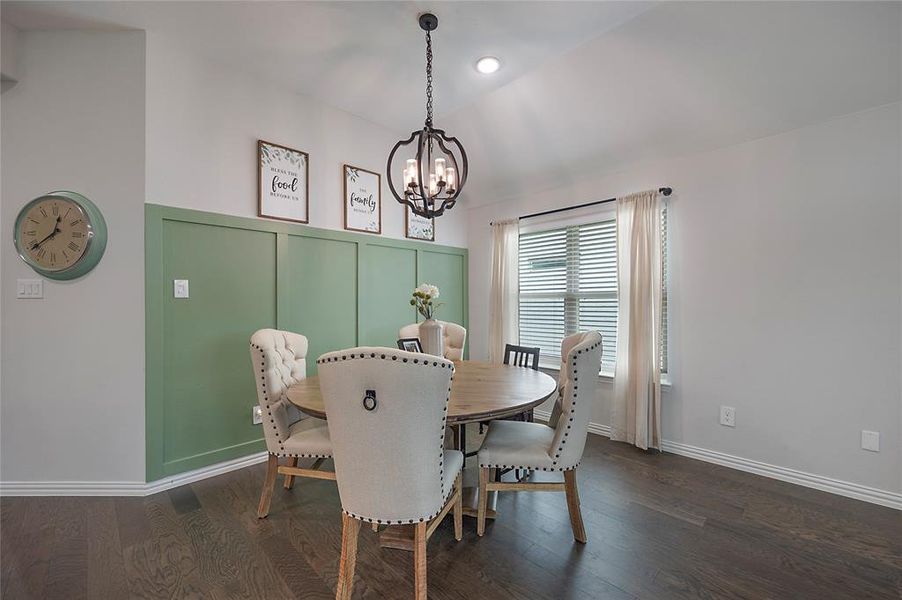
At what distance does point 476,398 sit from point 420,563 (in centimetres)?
71

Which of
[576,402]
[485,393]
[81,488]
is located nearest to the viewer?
[576,402]

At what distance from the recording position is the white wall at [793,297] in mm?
2367

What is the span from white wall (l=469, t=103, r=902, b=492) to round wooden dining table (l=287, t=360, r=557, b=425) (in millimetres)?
1580

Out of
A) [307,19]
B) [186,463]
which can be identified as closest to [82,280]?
[186,463]

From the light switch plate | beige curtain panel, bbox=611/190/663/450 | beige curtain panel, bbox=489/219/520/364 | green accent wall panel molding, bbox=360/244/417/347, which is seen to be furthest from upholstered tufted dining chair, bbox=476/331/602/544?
the light switch plate

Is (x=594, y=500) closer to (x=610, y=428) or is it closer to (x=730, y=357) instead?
(x=610, y=428)

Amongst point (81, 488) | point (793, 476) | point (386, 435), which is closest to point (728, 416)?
point (793, 476)

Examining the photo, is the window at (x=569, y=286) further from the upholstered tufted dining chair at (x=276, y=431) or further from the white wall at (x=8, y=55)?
the white wall at (x=8, y=55)

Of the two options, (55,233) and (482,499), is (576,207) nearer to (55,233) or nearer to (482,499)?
(482,499)

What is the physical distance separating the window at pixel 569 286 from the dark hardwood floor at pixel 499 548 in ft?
4.50

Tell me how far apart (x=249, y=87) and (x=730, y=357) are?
4.19 m

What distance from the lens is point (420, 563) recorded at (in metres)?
1.52

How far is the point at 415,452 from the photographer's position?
1446 millimetres

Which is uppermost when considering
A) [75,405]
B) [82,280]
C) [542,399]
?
[82,280]
